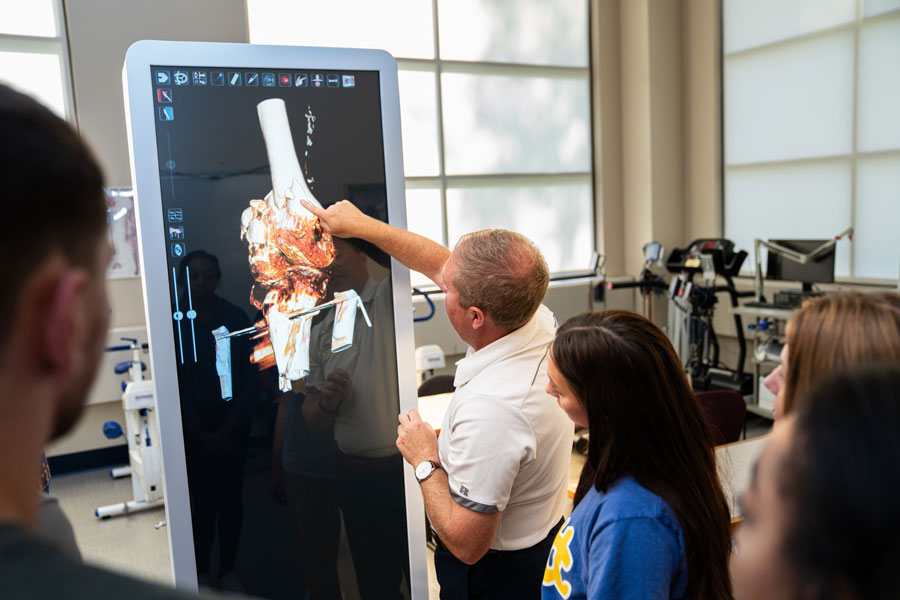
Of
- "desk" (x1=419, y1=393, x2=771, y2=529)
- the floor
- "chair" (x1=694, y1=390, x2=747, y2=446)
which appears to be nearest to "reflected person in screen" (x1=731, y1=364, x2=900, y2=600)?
"desk" (x1=419, y1=393, x2=771, y2=529)

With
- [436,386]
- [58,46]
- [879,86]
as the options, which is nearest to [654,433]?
[436,386]

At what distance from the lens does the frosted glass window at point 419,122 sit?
582cm

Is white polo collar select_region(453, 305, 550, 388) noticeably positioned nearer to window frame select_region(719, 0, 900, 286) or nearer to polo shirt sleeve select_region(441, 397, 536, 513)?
polo shirt sleeve select_region(441, 397, 536, 513)

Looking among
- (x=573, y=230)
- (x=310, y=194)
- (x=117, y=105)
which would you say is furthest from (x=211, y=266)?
(x=573, y=230)

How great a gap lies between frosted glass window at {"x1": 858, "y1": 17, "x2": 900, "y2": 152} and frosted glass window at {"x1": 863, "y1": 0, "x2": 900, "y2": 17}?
0.24 ft

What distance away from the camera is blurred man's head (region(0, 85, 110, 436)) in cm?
44

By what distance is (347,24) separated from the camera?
5570mm

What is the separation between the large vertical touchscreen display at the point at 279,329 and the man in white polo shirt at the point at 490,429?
9cm

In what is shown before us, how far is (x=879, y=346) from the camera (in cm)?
107

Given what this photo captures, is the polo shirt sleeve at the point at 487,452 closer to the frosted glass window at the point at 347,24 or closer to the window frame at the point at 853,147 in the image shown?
the frosted glass window at the point at 347,24

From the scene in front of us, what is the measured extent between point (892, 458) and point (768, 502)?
0.11 metres

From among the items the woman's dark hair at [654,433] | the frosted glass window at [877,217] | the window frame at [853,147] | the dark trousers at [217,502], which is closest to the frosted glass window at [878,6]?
the window frame at [853,147]

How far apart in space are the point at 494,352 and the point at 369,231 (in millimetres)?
424

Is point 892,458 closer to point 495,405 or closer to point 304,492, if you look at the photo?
point 495,405
